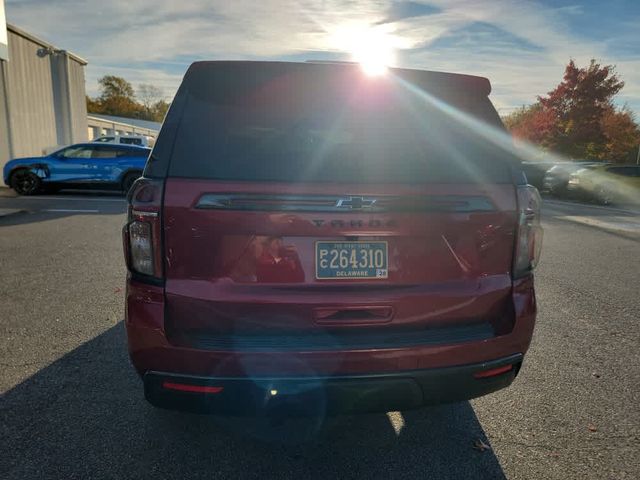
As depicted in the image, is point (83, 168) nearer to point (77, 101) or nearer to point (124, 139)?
point (124, 139)

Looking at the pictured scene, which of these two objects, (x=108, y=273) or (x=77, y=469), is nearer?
(x=77, y=469)

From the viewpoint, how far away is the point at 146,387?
2068 mm

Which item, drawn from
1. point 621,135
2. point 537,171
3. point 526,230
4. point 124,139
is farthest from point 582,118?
point 526,230

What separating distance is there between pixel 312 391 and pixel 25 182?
51.7 feet

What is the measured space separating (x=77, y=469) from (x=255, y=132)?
6.00ft

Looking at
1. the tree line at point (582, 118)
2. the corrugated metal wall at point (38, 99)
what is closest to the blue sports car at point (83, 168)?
the corrugated metal wall at point (38, 99)

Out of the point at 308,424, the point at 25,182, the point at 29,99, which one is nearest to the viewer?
the point at 308,424

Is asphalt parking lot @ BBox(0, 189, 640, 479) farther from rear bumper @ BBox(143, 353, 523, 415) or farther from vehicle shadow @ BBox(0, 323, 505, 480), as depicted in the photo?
rear bumper @ BBox(143, 353, 523, 415)

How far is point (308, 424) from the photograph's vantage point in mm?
2721

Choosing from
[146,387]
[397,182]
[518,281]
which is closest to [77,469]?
[146,387]

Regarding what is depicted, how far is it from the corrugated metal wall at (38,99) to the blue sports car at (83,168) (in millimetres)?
5588

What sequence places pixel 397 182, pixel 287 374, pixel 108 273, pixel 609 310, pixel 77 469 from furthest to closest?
1. pixel 108 273
2. pixel 609 310
3. pixel 77 469
4. pixel 397 182
5. pixel 287 374

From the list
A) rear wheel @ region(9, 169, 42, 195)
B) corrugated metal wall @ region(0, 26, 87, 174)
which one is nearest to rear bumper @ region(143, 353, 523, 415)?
rear wheel @ region(9, 169, 42, 195)

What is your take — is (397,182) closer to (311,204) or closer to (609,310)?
(311,204)
